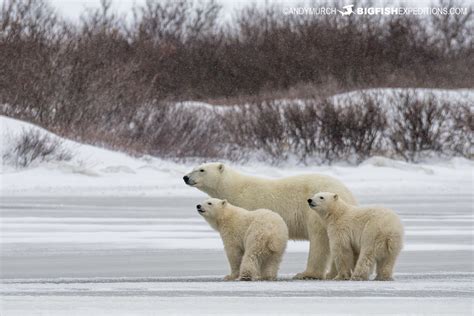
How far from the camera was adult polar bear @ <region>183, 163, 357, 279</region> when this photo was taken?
27.6ft

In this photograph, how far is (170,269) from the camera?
9008mm

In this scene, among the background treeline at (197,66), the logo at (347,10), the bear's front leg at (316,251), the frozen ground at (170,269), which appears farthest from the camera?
the logo at (347,10)

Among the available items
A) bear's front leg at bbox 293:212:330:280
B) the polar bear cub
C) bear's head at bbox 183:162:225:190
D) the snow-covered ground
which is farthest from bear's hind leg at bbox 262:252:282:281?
bear's head at bbox 183:162:225:190

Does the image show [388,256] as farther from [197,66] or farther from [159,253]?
[197,66]

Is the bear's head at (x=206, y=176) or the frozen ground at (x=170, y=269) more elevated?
the bear's head at (x=206, y=176)

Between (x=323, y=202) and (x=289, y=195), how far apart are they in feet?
1.87

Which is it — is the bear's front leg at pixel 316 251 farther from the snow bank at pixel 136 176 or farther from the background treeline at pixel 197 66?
the background treeline at pixel 197 66

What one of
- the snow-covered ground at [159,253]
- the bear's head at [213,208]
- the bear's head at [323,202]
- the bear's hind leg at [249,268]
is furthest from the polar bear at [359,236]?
the bear's head at [213,208]

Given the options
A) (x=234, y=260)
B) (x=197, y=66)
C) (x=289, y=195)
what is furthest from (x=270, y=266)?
(x=197, y=66)

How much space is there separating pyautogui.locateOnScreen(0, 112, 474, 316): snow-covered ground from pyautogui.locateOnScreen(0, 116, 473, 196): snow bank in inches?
1.5

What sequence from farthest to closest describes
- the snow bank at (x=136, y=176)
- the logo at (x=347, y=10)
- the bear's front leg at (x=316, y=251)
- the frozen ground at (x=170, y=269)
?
the logo at (x=347, y=10)
the snow bank at (x=136, y=176)
the bear's front leg at (x=316, y=251)
the frozen ground at (x=170, y=269)

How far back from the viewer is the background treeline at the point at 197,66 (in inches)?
1115

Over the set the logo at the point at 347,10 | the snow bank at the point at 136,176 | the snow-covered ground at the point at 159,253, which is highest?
the logo at the point at 347,10

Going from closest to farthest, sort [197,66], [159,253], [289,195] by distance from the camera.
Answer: [289,195], [159,253], [197,66]
